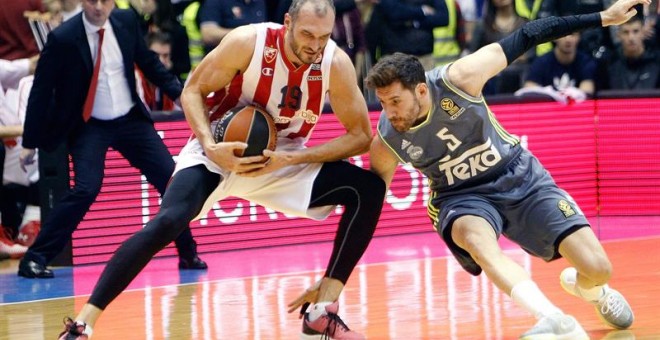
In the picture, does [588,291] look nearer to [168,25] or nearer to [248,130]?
[248,130]

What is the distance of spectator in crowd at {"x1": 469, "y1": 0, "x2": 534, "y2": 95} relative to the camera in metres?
12.1

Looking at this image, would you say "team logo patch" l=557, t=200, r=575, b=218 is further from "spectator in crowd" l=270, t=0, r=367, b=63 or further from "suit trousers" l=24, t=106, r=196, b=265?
"spectator in crowd" l=270, t=0, r=367, b=63

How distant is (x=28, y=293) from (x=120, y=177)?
57.9 inches

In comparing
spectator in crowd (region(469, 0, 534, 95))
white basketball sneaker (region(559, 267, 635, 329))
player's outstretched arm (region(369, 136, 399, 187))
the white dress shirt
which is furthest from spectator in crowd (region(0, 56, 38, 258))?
white basketball sneaker (region(559, 267, 635, 329))

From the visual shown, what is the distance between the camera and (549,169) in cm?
1131

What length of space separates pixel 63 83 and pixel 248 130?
3126 mm

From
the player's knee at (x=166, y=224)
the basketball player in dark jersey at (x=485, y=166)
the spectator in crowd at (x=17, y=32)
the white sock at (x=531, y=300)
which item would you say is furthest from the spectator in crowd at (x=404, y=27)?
the white sock at (x=531, y=300)

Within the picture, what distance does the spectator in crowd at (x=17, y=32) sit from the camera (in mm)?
10523

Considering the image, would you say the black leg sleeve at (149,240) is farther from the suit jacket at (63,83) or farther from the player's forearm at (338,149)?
the suit jacket at (63,83)

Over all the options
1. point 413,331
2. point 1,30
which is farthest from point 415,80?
point 1,30

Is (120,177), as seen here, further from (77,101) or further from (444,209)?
(444,209)

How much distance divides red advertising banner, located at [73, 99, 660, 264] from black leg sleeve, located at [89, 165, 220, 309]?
142 inches

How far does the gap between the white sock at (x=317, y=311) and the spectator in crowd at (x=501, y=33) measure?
6.05 metres

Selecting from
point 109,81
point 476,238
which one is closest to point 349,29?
point 109,81
